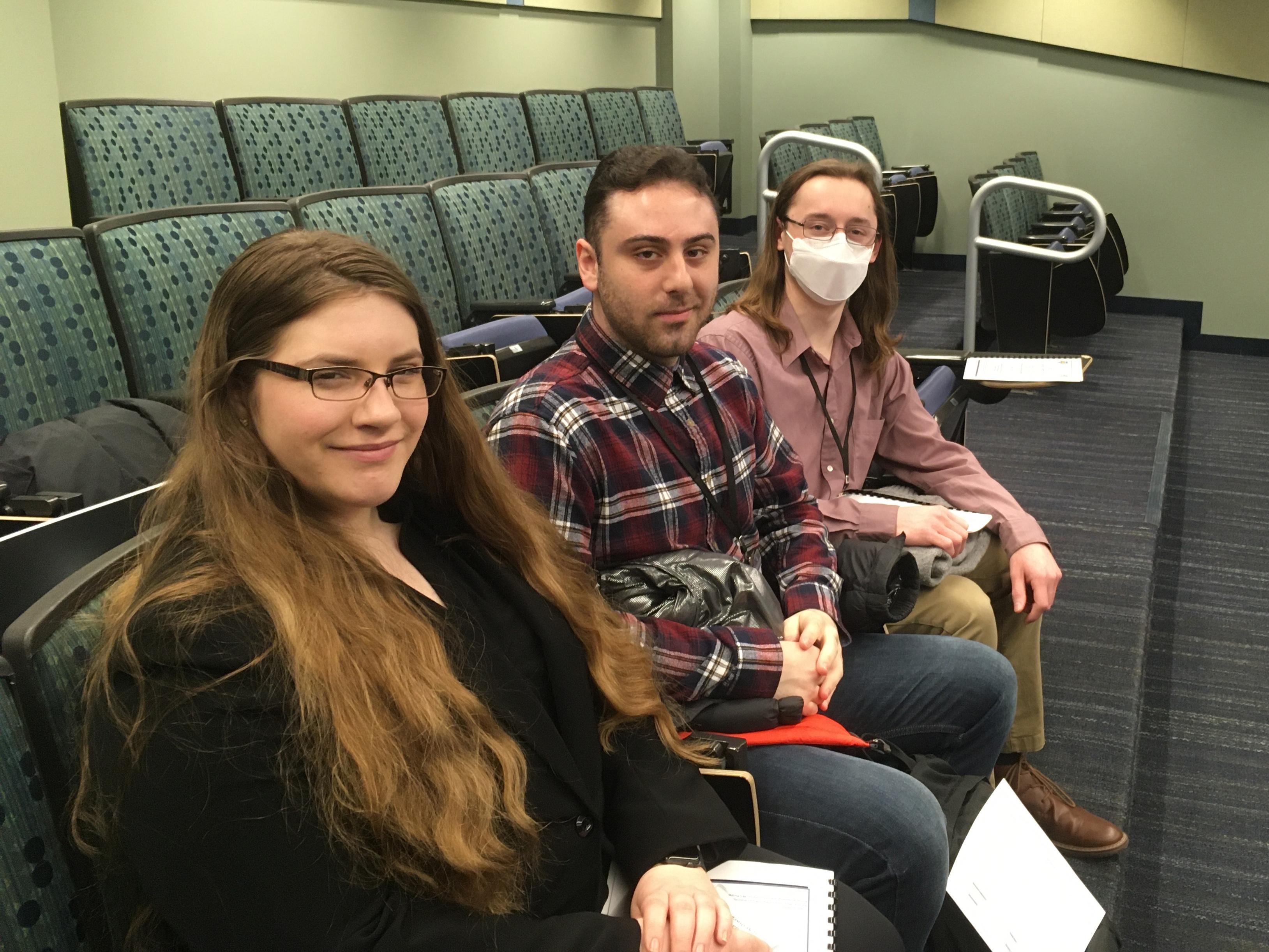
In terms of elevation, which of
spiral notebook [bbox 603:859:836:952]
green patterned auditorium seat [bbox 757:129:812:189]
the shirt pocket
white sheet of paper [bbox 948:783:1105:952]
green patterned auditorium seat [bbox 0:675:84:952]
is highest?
green patterned auditorium seat [bbox 757:129:812:189]

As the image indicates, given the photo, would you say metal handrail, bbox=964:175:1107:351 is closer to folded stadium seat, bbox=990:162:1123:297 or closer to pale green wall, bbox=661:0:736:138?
folded stadium seat, bbox=990:162:1123:297

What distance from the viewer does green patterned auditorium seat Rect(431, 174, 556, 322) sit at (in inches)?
114

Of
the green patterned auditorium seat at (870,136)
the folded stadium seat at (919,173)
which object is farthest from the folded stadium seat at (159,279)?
the green patterned auditorium seat at (870,136)

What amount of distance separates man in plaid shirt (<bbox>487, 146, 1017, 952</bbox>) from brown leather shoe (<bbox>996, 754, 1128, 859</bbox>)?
0.26m

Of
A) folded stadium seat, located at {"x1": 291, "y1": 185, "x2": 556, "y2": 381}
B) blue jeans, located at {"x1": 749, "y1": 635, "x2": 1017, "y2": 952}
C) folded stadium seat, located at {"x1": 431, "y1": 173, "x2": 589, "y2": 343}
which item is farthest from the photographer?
folded stadium seat, located at {"x1": 431, "y1": 173, "x2": 589, "y2": 343}

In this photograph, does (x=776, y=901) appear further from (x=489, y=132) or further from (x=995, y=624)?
(x=489, y=132)

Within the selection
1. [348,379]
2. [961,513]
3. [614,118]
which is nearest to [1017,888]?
[961,513]

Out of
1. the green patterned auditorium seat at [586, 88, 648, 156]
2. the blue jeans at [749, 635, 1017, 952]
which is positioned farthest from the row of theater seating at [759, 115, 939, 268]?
the blue jeans at [749, 635, 1017, 952]

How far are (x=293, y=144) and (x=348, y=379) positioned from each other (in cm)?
299

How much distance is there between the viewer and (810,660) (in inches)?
54.8

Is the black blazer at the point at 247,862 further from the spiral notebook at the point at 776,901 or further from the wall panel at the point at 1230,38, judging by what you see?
the wall panel at the point at 1230,38

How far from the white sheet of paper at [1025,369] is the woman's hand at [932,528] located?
2.30 ft

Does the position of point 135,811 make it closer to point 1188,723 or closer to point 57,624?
point 57,624

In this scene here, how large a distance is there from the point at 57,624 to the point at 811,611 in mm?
895
